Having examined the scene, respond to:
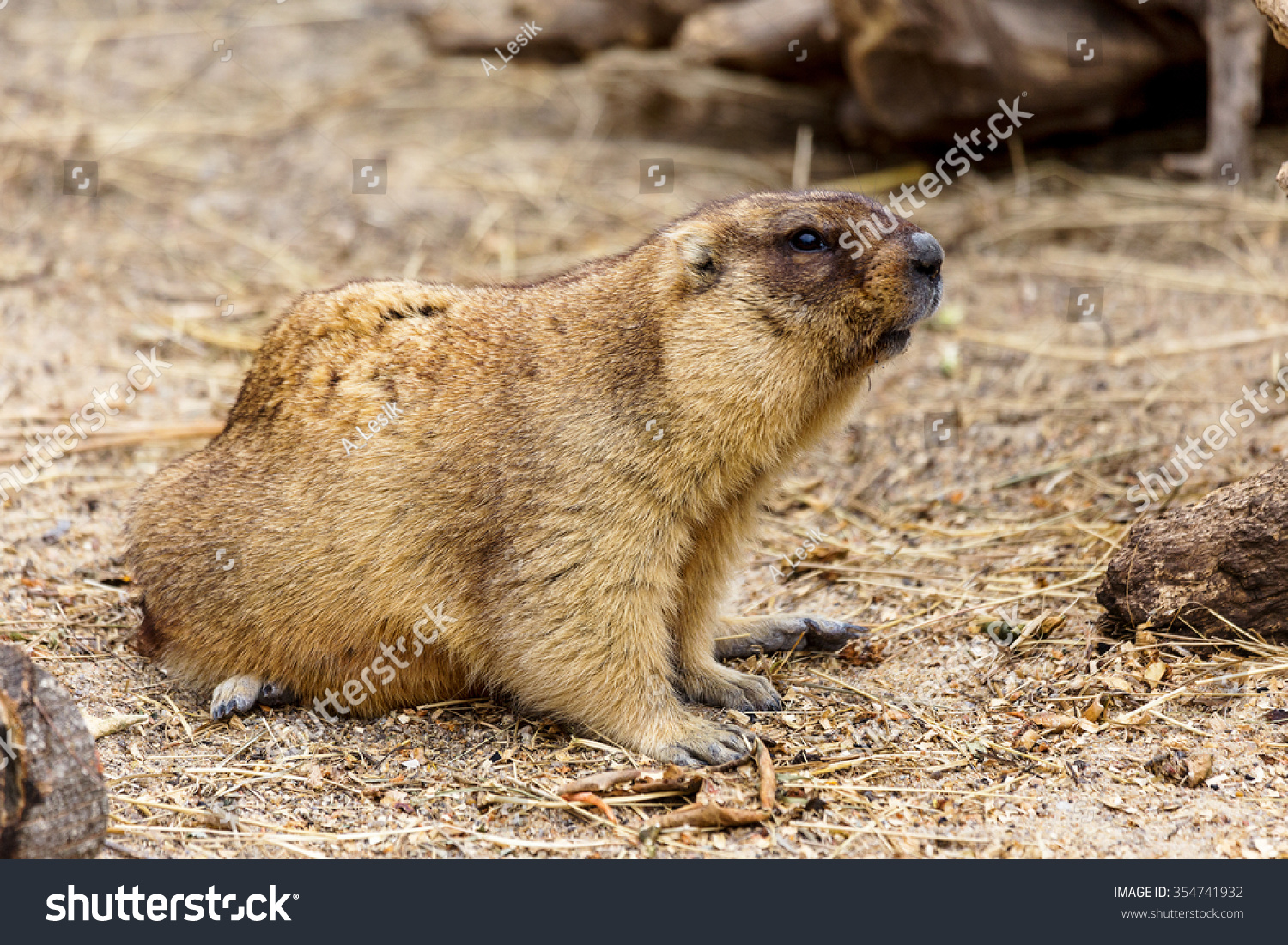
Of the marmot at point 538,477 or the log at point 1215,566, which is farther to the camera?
the log at point 1215,566

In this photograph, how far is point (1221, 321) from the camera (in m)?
8.67

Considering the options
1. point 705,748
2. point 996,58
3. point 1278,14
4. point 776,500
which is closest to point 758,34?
point 996,58

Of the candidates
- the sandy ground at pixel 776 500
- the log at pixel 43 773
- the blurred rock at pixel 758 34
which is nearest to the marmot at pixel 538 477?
the sandy ground at pixel 776 500

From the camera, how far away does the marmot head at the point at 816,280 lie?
16.7 feet

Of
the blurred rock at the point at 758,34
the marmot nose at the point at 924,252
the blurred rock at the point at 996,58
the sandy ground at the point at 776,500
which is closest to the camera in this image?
the sandy ground at the point at 776,500

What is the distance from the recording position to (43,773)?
3852 mm

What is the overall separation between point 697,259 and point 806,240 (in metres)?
0.46

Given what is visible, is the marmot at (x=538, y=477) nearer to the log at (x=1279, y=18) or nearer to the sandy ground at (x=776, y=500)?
the sandy ground at (x=776, y=500)

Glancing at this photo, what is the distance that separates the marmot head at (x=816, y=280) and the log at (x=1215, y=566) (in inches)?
63.1

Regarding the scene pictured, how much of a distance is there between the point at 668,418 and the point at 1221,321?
5.43 metres

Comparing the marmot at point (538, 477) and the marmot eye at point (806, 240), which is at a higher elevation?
the marmot eye at point (806, 240)

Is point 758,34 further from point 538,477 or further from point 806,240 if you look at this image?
point 538,477

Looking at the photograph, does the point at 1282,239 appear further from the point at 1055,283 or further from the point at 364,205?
the point at 364,205

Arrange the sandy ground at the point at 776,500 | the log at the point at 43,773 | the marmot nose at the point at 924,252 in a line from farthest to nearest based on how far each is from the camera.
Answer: the marmot nose at the point at 924,252
the sandy ground at the point at 776,500
the log at the point at 43,773
